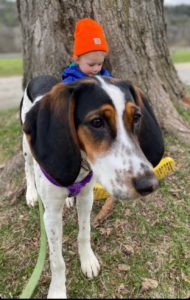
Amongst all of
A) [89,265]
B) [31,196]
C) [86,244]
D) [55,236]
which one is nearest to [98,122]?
[55,236]

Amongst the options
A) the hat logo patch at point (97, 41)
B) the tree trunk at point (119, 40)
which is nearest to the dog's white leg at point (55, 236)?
the hat logo patch at point (97, 41)

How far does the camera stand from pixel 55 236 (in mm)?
3045

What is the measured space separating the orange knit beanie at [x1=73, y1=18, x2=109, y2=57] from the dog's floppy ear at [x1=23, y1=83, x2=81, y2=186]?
152cm

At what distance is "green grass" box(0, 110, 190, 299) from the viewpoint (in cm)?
334

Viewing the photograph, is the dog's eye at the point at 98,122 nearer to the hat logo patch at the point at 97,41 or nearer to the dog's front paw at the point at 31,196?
the hat logo patch at the point at 97,41

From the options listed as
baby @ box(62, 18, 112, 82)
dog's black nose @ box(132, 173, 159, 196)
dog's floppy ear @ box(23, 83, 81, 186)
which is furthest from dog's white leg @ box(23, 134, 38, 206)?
dog's black nose @ box(132, 173, 159, 196)

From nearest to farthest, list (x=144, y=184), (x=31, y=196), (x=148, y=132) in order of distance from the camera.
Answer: (x=144, y=184), (x=148, y=132), (x=31, y=196)

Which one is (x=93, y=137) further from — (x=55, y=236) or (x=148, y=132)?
(x=55, y=236)

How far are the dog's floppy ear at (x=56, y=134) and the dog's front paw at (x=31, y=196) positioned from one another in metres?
1.89

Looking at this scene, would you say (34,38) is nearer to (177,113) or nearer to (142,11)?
(142,11)

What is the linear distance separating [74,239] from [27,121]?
1.71 metres

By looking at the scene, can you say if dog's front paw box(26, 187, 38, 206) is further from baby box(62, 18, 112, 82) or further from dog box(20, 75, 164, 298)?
dog box(20, 75, 164, 298)

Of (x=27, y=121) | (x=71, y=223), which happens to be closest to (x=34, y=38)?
(x=71, y=223)

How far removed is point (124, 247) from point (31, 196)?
1.26 metres
